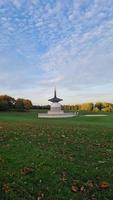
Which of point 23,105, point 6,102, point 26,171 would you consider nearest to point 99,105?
point 23,105

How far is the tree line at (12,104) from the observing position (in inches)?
3194


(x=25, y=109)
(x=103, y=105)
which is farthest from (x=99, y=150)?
(x=103, y=105)

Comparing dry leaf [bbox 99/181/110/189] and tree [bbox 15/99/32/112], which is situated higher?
tree [bbox 15/99/32/112]

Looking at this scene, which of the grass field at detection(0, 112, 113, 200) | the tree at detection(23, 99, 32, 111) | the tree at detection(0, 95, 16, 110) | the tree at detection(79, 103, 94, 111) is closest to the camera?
the grass field at detection(0, 112, 113, 200)

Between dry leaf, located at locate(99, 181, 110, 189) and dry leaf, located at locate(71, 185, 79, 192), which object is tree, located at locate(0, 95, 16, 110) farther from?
dry leaf, located at locate(71, 185, 79, 192)

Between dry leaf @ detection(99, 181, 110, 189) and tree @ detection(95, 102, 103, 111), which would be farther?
tree @ detection(95, 102, 103, 111)

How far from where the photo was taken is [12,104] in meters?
85.8

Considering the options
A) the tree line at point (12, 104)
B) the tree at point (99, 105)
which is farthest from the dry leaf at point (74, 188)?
the tree at point (99, 105)

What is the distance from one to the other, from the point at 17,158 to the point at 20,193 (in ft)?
8.32

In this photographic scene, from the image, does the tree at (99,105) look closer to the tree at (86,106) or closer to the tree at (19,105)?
the tree at (86,106)

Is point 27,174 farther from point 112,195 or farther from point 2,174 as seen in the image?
point 112,195

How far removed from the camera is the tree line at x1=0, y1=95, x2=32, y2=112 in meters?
81.1

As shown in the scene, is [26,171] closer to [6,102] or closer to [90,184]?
[90,184]

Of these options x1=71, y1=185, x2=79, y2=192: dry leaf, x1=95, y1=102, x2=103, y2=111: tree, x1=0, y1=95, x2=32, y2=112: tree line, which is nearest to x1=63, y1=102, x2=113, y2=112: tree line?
x1=95, y1=102, x2=103, y2=111: tree
